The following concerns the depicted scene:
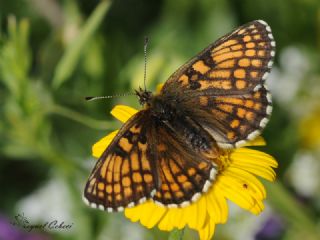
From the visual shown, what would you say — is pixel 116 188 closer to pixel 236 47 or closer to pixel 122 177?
pixel 122 177

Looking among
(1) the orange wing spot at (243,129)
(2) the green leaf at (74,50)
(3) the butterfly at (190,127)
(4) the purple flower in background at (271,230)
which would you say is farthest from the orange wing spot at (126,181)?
(4) the purple flower in background at (271,230)

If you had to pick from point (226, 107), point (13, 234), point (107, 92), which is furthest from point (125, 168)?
point (13, 234)

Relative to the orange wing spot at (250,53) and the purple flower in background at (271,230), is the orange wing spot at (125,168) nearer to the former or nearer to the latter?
the orange wing spot at (250,53)

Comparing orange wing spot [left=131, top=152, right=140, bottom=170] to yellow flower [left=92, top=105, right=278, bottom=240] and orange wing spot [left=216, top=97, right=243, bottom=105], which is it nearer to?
yellow flower [left=92, top=105, right=278, bottom=240]

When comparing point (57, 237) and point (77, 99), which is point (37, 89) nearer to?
point (77, 99)

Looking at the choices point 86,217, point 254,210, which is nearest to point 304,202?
point 86,217

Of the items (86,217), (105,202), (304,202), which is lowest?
(304,202)
